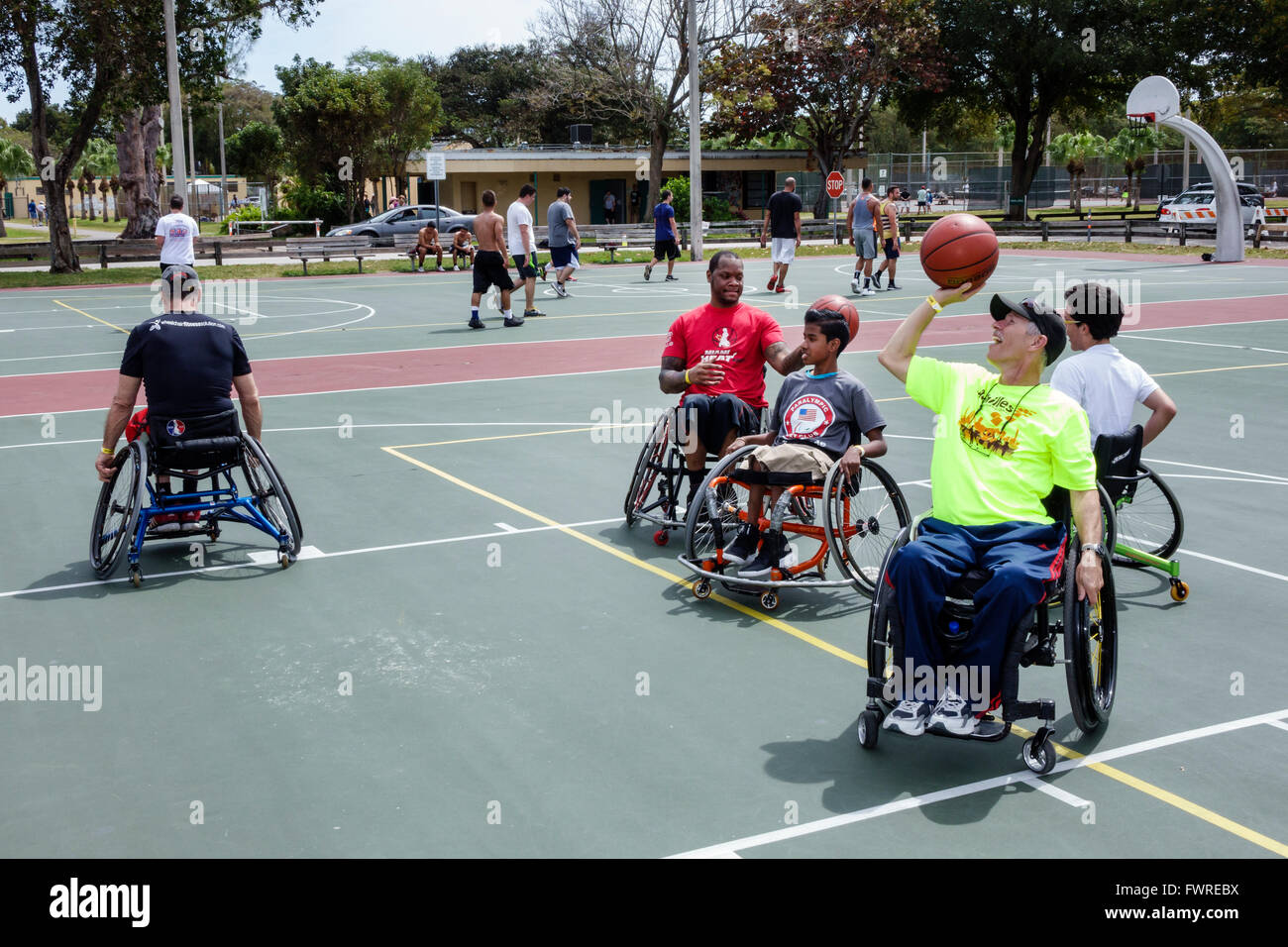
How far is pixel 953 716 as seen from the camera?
4586mm

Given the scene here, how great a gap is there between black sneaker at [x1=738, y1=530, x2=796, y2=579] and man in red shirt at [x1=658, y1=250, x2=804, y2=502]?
0.93m

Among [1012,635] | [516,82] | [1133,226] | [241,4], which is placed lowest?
[1012,635]

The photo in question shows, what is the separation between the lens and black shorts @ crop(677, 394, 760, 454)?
24.5ft

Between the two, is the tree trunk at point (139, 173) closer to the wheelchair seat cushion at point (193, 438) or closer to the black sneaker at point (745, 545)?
the wheelchair seat cushion at point (193, 438)

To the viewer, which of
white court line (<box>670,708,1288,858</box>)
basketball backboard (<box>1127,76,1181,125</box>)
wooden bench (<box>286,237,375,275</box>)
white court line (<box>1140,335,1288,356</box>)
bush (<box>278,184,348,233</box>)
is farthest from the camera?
bush (<box>278,184,348,233</box>)

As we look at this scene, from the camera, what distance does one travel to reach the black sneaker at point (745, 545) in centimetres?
682

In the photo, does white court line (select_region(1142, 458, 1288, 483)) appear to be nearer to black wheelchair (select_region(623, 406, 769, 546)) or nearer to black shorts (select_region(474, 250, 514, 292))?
black wheelchair (select_region(623, 406, 769, 546))

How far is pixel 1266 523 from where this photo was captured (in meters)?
8.00

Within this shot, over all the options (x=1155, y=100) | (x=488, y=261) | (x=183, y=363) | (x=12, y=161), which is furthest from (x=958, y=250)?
(x=12, y=161)

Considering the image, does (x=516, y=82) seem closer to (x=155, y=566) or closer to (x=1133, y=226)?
(x=1133, y=226)

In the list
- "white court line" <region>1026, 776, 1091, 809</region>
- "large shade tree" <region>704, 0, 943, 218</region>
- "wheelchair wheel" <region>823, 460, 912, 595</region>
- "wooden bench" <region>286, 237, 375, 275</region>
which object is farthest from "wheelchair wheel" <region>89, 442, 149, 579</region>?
"large shade tree" <region>704, 0, 943, 218</region>

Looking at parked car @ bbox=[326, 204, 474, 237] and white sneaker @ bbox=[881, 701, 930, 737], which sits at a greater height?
parked car @ bbox=[326, 204, 474, 237]
